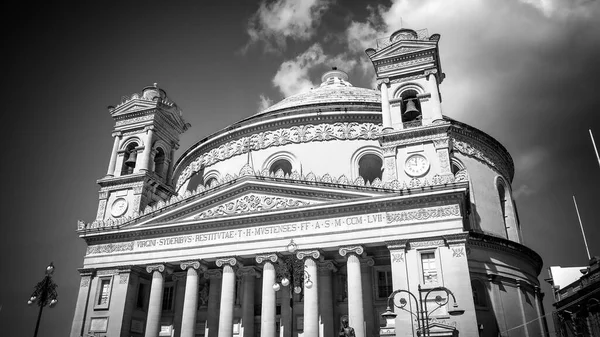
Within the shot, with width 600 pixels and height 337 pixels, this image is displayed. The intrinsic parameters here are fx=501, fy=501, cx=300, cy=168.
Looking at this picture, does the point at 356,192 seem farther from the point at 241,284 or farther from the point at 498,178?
the point at 498,178

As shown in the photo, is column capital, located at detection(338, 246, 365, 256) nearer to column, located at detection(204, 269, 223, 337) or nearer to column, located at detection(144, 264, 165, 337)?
column, located at detection(204, 269, 223, 337)

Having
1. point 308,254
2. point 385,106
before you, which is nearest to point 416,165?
point 385,106

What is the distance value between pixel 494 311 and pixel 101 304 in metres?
23.1

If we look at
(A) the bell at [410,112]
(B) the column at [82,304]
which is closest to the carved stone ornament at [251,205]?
(B) the column at [82,304]

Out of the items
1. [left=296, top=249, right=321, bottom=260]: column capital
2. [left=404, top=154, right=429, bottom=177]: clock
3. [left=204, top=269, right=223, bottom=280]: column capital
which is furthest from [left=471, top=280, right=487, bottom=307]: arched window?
[left=204, top=269, right=223, bottom=280]: column capital

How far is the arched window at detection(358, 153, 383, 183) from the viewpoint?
3353 centimetres

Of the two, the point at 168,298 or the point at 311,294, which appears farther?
the point at 168,298

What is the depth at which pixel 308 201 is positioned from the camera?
26906mm

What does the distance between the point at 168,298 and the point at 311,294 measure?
11.5m

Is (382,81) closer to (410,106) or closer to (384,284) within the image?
(410,106)

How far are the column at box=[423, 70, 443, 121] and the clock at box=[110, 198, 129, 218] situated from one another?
20433 millimetres

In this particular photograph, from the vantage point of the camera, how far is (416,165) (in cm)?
2706

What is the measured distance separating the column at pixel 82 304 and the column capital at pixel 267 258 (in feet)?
36.2

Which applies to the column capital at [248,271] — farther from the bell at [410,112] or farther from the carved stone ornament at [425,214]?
the bell at [410,112]
